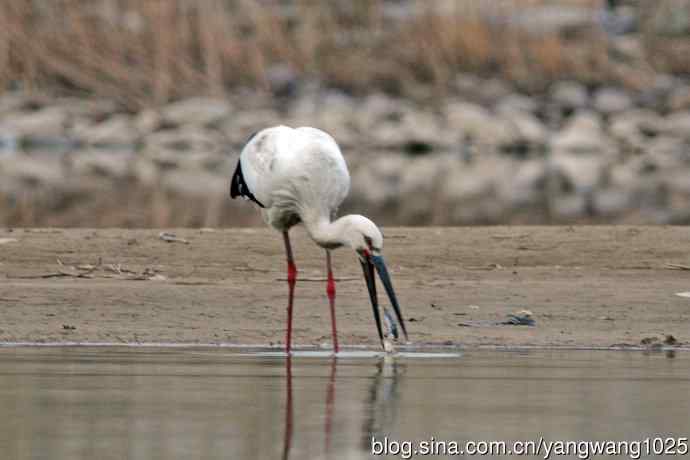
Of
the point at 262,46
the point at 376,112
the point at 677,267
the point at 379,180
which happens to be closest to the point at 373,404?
the point at 677,267

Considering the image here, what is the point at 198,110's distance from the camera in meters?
42.7

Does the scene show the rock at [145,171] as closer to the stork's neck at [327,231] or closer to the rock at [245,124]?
the rock at [245,124]

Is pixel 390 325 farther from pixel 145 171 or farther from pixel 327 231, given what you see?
pixel 145 171

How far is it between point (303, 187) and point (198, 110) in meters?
31.4

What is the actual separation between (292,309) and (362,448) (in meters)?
4.66

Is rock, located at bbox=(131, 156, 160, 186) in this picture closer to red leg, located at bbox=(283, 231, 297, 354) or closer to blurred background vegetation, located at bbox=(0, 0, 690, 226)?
blurred background vegetation, located at bbox=(0, 0, 690, 226)

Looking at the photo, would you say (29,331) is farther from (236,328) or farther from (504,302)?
(504,302)

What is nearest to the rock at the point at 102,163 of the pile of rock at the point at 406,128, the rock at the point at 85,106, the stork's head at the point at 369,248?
the pile of rock at the point at 406,128

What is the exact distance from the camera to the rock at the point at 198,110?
42.7 metres

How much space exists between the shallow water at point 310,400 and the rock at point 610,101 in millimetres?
34307

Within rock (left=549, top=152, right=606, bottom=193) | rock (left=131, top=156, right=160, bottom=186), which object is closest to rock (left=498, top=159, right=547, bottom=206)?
rock (left=549, top=152, right=606, bottom=193)

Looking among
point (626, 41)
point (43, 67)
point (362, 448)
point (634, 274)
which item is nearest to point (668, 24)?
point (626, 41)

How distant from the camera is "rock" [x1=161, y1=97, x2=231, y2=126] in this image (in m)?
42.7

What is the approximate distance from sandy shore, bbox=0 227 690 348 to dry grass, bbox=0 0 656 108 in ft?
84.7
